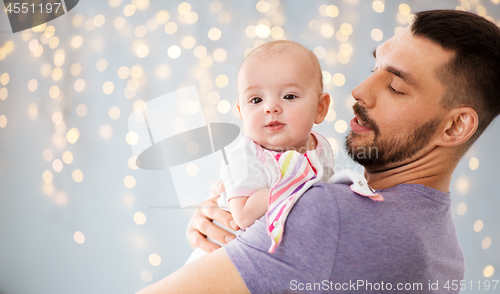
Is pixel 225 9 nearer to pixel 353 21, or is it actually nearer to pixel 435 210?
pixel 353 21

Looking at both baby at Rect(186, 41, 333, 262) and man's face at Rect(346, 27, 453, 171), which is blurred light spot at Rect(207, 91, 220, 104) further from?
man's face at Rect(346, 27, 453, 171)

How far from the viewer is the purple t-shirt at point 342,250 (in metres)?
0.76

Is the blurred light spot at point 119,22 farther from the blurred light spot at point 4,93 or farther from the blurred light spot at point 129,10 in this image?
the blurred light spot at point 4,93

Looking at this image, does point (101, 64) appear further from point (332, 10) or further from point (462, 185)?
point (462, 185)

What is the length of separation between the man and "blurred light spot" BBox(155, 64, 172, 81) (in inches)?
48.8

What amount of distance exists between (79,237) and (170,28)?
1489mm

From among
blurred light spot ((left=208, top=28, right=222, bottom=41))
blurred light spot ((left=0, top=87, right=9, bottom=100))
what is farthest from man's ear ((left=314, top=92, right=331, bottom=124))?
blurred light spot ((left=0, top=87, right=9, bottom=100))

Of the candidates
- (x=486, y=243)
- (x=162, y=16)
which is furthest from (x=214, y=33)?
(x=486, y=243)

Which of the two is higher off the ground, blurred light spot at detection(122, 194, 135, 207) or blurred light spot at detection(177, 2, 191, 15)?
blurred light spot at detection(177, 2, 191, 15)

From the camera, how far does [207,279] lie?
2.70 feet

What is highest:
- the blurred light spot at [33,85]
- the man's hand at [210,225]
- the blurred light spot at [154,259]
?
the blurred light spot at [33,85]

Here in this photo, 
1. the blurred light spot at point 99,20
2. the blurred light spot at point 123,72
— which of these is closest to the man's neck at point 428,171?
the blurred light spot at point 123,72

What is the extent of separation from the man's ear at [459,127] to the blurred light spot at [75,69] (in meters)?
2.11

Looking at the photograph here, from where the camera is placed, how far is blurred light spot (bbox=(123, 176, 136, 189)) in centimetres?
224
